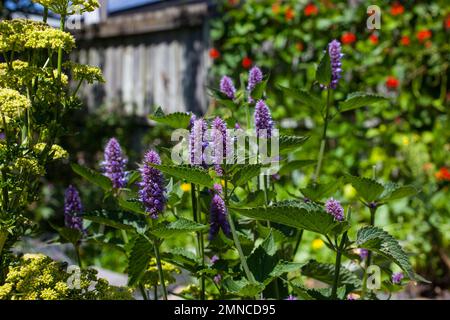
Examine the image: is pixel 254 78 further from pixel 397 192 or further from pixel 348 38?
pixel 348 38

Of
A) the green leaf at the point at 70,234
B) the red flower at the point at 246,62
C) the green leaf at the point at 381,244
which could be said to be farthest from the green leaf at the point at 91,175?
the red flower at the point at 246,62

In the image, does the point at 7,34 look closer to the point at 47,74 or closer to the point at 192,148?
the point at 47,74

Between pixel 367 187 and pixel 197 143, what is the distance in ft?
1.60

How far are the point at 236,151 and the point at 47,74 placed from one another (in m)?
0.51

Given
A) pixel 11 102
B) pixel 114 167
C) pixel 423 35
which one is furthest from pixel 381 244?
pixel 423 35

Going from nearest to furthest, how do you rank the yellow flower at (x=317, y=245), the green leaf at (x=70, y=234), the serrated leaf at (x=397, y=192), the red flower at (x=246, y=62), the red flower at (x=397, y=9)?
the serrated leaf at (x=397, y=192), the green leaf at (x=70, y=234), the yellow flower at (x=317, y=245), the red flower at (x=397, y=9), the red flower at (x=246, y=62)

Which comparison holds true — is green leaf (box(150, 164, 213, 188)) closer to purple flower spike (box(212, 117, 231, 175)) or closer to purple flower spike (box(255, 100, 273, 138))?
purple flower spike (box(212, 117, 231, 175))

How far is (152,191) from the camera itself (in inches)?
58.0

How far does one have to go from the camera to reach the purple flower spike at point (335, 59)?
70.2 inches

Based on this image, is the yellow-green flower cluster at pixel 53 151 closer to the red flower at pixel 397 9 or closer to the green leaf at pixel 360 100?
the green leaf at pixel 360 100

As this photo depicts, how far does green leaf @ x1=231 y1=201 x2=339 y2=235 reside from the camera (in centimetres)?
127

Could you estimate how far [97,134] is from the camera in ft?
20.7

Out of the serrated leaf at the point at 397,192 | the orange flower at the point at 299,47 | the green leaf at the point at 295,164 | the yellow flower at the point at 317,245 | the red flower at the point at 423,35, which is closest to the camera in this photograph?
the serrated leaf at the point at 397,192

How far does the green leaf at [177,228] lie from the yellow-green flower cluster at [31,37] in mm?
499
